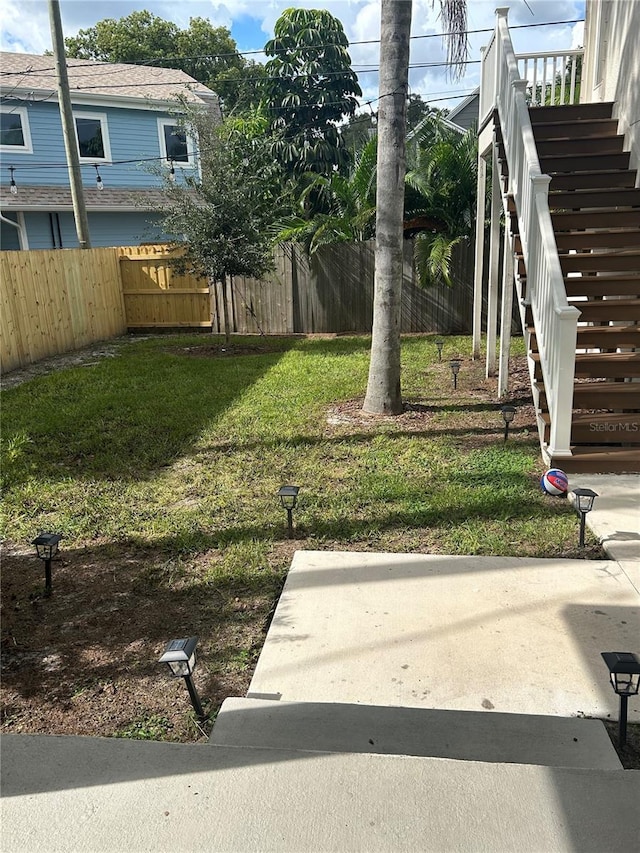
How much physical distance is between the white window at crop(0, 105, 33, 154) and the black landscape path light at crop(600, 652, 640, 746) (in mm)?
17487

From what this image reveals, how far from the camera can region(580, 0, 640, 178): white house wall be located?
6.18m

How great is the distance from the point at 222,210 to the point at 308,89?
11.1m

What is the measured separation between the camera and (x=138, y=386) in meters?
8.19

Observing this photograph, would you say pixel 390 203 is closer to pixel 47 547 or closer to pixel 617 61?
pixel 617 61

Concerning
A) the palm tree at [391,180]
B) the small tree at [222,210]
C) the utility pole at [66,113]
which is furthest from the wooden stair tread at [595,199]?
the utility pole at [66,113]

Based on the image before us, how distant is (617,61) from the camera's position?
678 centimetres

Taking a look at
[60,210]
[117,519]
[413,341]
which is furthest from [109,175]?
[117,519]

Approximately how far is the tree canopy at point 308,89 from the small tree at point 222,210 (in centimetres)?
850

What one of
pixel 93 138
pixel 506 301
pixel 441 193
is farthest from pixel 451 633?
pixel 93 138

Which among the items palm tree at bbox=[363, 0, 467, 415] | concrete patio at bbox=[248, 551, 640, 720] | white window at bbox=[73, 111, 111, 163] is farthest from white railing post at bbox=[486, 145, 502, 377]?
white window at bbox=[73, 111, 111, 163]

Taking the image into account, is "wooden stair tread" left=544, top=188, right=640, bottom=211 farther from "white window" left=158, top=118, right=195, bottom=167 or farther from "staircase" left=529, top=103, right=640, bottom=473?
"white window" left=158, top=118, right=195, bottom=167

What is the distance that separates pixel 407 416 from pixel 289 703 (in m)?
4.19

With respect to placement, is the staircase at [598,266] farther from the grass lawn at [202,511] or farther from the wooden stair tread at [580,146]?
the grass lawn at [202,511]

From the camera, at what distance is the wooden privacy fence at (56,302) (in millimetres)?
9227
